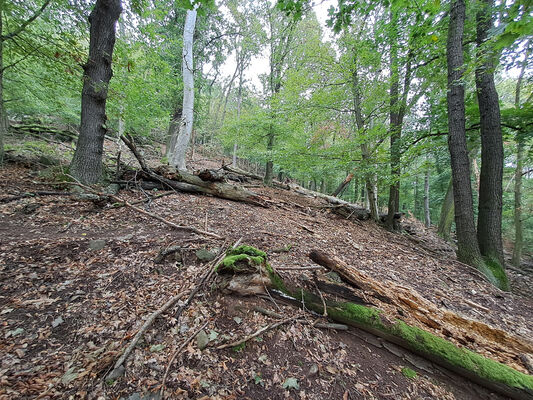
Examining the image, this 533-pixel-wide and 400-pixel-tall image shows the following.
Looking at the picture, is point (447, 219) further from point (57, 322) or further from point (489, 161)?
point (57, 322)

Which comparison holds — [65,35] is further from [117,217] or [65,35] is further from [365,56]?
[365,56]

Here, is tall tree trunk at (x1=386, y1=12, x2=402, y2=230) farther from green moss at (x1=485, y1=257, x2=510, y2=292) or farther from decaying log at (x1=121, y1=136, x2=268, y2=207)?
decaying log at (x1=121, y1=136, x2=268, y2=207)

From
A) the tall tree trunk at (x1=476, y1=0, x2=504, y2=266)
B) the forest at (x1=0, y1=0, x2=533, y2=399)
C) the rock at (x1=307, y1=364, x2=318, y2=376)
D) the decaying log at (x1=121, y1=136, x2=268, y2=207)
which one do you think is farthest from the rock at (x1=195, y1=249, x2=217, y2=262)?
the tall tree trunk at (x1=476, y1=0, x2=504, y2=266)

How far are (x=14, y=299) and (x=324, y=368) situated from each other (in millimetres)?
3504

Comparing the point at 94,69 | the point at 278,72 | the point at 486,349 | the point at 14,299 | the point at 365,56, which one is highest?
the point at 278,72

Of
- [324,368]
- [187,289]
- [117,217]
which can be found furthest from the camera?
[117,217]

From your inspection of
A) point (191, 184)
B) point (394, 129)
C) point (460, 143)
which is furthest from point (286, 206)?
point (460, 143)

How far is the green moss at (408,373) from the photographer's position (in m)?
2.07

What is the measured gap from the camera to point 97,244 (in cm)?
329

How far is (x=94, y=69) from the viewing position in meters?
5.02

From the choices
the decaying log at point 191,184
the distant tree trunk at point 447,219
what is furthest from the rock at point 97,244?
the distant tree trunk at point 447,219

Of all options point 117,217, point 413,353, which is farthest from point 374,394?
point 117,217

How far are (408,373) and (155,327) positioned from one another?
2715 mm

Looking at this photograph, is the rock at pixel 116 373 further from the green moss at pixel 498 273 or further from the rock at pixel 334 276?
the green moss at pixel 498 273
